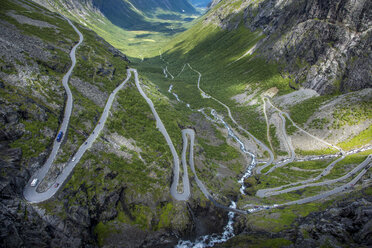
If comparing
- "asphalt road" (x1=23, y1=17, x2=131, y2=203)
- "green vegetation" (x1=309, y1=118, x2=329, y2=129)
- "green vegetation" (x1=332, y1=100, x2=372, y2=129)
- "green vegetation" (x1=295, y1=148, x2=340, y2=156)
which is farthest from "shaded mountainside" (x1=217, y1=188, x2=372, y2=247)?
"green vegetation" (x1=309, y1=118, x2=329, y2=129)

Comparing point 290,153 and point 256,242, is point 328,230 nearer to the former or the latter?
point 256,242

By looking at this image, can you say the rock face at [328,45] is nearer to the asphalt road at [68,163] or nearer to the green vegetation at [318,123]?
the green vegetation at [318,123]

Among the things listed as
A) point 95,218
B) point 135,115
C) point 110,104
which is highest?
point 110,104

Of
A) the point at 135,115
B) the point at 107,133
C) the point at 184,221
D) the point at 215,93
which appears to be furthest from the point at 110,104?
the point at 215,93

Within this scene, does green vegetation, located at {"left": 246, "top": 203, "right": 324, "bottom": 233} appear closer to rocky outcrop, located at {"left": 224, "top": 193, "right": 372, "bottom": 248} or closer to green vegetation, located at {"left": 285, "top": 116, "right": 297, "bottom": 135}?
rocky outcrop, located at {"left": 224, "top": 193, "right": 372, "bottom": 248}

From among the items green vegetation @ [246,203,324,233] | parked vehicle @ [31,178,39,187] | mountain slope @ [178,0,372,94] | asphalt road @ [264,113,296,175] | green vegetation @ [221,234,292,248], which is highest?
mountain slope @ [178,0,372,94]

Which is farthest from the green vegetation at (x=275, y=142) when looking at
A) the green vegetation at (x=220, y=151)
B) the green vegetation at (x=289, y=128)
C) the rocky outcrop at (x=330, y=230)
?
the rocky outcrop at (x=330, y=230)

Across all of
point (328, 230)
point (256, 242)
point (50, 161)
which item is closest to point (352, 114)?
point (328, 230)

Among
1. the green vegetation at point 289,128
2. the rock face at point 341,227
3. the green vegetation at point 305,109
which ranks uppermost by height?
the green vegetation at point 305,109

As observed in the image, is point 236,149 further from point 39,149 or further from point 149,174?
point 39,149
